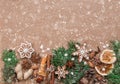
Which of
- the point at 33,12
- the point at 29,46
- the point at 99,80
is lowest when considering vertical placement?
the point at 99,80

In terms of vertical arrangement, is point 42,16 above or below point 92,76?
above

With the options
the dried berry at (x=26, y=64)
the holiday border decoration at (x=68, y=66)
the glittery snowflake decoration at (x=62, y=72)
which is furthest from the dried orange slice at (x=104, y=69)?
the dried berry at (x=26, y=64)

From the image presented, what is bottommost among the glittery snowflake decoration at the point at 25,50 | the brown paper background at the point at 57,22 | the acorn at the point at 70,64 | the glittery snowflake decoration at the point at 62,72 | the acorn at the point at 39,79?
the acorn at the point at 39,79

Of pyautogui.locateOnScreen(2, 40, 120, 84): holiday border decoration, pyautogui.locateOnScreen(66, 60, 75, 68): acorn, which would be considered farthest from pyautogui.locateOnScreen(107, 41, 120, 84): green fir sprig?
pyautogui.locateOnScreen(66, 60, 75, 68): acorn

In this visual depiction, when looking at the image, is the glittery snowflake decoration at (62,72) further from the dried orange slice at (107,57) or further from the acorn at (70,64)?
the dried orange slice at (107,57)

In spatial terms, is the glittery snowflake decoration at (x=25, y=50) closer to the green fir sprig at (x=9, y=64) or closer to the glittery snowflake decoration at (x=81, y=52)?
the green fir sprig at (x=9, y=64)

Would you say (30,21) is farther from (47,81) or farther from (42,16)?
(47,81)

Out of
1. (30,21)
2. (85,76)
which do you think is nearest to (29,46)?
(30,21)

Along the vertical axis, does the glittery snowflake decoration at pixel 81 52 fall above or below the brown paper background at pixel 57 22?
below
